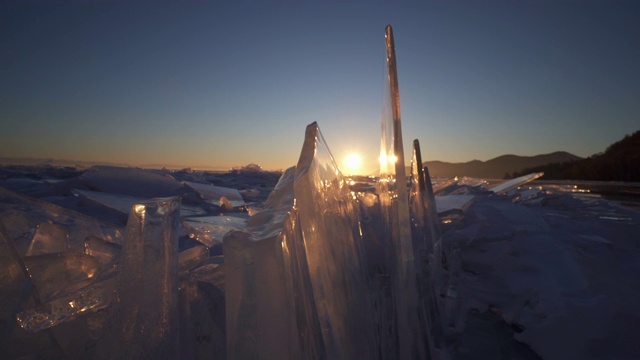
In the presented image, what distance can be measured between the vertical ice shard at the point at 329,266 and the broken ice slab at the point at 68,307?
415mm

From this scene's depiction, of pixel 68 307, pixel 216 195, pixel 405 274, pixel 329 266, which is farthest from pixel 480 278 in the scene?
pixel 216 195

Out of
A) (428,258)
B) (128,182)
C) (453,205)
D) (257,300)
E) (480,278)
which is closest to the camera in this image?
(257,300)

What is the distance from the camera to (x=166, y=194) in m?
2.89

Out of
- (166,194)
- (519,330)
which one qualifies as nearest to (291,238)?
(519,330)

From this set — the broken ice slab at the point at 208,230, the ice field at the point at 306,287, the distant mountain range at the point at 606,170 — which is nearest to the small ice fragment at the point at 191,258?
the ice field at the point at 306,287

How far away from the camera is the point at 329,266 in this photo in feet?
2.21

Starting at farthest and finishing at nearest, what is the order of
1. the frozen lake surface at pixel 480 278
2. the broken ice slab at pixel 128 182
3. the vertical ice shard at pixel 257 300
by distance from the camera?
the broken ice slab at pixel 128 182
the frozen lake surface at pixel 480 278
the vertical ice shard at pixel 257 300

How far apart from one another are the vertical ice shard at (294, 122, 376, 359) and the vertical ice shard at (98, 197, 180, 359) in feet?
0.92

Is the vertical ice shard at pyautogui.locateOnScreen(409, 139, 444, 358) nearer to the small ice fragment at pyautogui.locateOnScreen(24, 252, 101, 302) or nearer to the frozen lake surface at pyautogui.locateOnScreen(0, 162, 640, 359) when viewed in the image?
the frozen lake surface at pyautogui.locateOnScreen(0, 162, 640, 359)

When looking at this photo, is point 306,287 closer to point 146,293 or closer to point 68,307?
point 146,293

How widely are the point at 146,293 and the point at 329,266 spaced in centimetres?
36

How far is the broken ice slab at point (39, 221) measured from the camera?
3.50ft

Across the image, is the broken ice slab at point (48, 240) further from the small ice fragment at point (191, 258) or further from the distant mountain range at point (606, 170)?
the distant mountain range at point (606, 170)

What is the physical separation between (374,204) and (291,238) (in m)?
1.55
